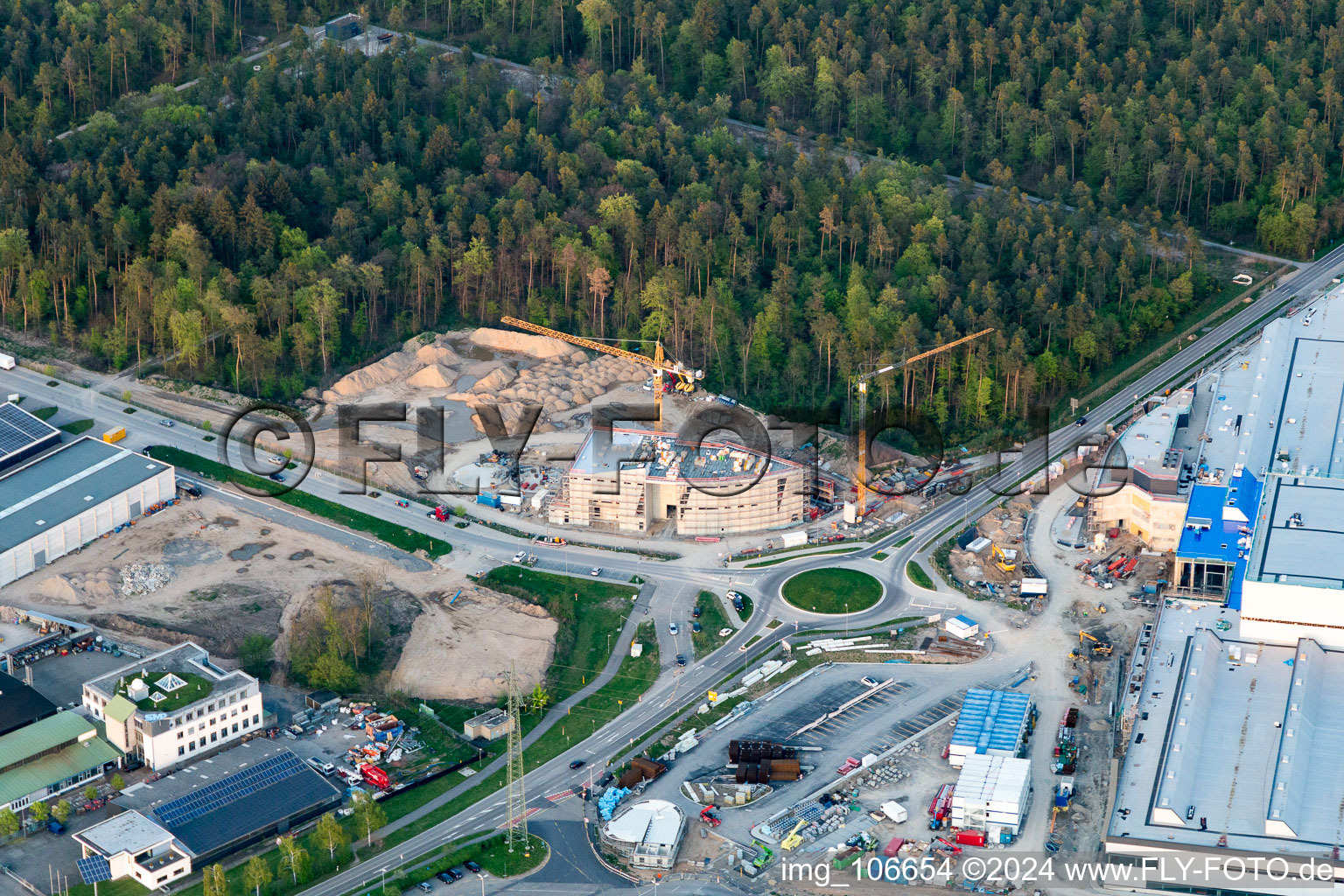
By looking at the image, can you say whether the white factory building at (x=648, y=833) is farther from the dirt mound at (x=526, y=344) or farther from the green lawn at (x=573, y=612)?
the dirt mound at (x=526, y=344)

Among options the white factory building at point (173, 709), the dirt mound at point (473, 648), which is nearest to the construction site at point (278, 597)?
the dirt mound at point (473, 648)

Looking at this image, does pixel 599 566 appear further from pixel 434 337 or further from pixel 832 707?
pixel 434 337

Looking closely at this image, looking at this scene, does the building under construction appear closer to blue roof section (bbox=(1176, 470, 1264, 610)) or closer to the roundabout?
the roundabout

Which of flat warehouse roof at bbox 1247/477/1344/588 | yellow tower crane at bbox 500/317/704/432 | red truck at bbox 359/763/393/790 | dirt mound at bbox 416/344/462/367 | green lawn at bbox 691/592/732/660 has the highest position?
flat warehouse roof at bbox 1247/477/1344/588

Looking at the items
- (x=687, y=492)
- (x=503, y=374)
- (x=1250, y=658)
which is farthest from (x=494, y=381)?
(x=1250, y=658)

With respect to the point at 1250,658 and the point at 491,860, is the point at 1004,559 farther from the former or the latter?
the point at 491,860

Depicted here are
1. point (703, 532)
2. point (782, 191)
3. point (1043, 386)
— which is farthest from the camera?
point (782, 191)

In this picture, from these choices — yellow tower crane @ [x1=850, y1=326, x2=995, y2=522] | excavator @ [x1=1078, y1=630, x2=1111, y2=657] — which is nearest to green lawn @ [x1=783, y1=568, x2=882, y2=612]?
excavator @ [x1=1078, y1=630, x2=1111, y2=657]

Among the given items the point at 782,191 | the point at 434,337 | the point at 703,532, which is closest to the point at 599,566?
the point at 703,532
